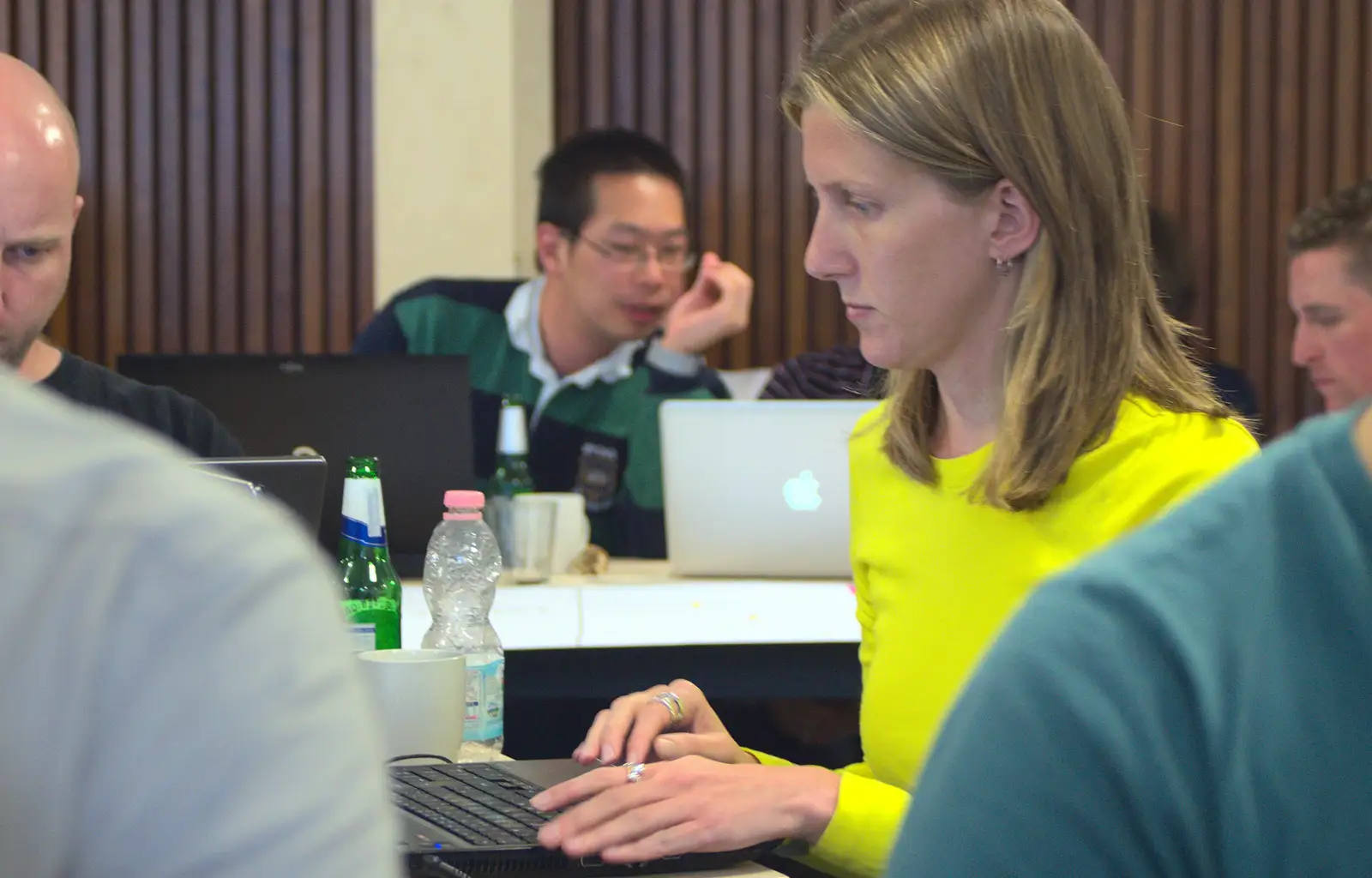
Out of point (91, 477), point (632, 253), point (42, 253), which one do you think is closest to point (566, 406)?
point (632, 253)

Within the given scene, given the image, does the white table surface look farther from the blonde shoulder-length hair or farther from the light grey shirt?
the light grey shirt

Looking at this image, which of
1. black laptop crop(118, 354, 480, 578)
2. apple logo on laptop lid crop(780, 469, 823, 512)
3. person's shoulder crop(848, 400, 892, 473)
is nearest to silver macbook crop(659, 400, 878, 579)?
apple logo on laptop lid crop(780, 469, 823, 512)

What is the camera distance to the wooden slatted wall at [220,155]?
4.59 metres

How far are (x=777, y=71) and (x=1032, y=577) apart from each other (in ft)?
11.4

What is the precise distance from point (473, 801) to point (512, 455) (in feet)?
5.63

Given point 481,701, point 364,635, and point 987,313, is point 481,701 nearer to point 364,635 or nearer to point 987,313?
point 364,635

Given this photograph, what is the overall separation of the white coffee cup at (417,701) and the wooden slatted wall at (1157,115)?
3.39m

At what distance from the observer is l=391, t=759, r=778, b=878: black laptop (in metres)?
1.11

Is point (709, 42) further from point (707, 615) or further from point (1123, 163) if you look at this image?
point (1123, 163)

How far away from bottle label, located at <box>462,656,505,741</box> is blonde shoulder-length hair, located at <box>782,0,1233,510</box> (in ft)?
1.82

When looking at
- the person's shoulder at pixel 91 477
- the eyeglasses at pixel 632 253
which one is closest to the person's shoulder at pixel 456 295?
the eyeglasses at pixel 632 253

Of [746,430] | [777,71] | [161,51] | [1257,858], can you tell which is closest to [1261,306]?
[777,71]

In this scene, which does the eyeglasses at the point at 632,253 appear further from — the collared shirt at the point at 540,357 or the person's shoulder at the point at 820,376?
the person's shoulder at the point at 820,376

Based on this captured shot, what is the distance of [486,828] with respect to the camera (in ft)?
3.83
